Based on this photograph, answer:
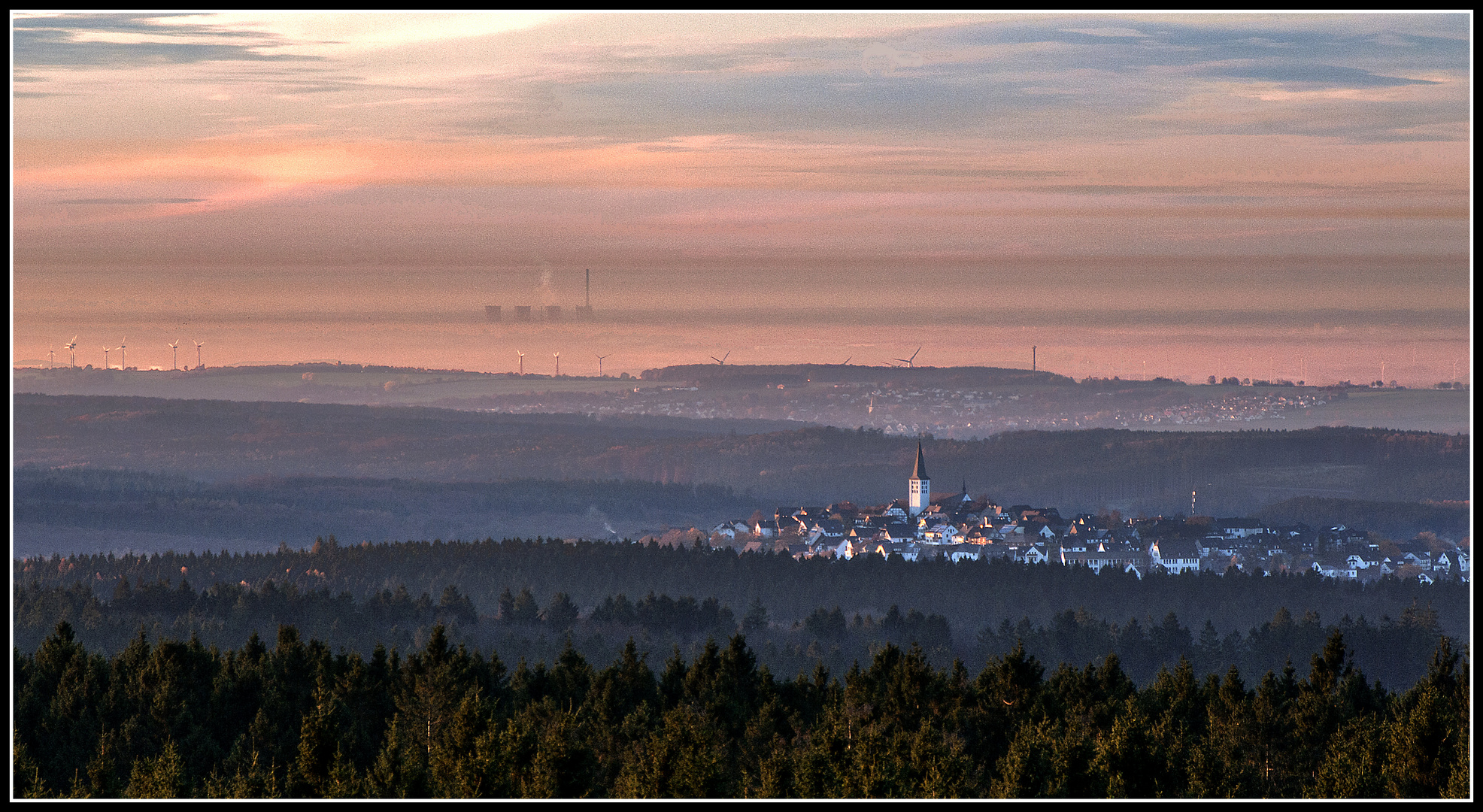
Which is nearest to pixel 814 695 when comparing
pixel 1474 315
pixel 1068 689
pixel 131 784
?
pixel 1068 689

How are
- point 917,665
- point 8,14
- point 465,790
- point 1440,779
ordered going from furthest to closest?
point 917,665
point 1440,779
point 465,790
point 8,14

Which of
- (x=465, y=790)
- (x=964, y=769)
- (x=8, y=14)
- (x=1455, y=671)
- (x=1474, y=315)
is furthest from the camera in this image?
(x=1455, y=671)

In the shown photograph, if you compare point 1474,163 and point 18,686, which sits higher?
point 1474,163

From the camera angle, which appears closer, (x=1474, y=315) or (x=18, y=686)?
(x=1474, y=315)

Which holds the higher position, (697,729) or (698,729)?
(697,729)

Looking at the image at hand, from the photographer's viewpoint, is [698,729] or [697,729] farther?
[698,729]

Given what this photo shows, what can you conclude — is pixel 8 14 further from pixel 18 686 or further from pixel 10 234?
pixel 18 686

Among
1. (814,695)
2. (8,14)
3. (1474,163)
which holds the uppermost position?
(8,14)
